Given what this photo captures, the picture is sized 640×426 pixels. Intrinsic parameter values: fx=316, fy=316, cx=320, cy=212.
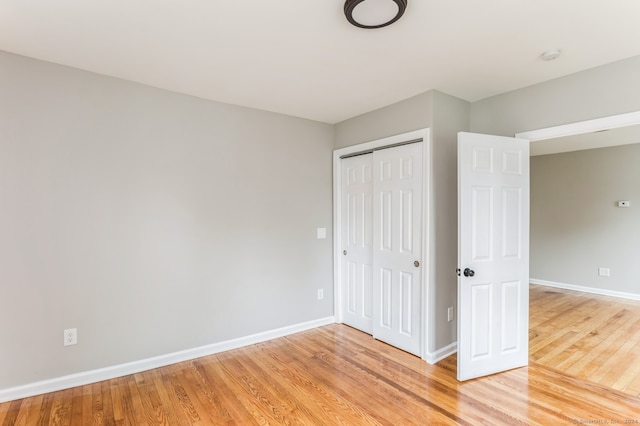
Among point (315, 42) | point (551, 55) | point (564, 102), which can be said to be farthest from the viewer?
point (564, 102)

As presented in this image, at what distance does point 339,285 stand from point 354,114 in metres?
2.08

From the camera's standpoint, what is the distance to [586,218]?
17.8 ft

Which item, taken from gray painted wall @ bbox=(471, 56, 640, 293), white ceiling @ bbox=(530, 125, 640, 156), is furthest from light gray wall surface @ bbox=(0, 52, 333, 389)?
white ceiling @ bbox=(530, 125, 640, 156)

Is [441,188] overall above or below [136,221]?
above

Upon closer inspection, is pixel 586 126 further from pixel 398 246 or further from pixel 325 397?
pixel 325 397

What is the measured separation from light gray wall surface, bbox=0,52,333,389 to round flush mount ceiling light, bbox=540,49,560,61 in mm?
2343

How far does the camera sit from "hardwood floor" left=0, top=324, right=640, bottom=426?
211 cm

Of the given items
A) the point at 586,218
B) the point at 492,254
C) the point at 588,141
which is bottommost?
the point at 492,254

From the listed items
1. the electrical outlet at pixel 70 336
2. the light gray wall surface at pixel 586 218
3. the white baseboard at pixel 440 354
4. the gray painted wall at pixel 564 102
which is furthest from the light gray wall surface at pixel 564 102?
the electrical outlet at pixel 70 336

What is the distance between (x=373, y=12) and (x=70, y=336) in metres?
3.14

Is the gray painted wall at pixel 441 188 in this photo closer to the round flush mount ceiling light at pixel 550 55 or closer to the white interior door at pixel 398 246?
the white interior door at pixel 398 246

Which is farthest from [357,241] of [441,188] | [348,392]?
[348,392]

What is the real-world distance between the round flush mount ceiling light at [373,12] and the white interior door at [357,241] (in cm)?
180

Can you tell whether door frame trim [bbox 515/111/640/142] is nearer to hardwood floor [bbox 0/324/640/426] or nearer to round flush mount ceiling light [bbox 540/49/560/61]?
round flush mount ceiling light [bbox 540/49/560/61]
